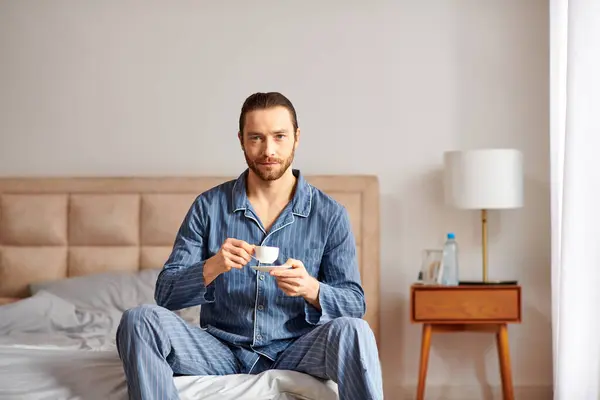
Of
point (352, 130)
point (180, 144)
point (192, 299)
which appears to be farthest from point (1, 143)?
point (192, 299)

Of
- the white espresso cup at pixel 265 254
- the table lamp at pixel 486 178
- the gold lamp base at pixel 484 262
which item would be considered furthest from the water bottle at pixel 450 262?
the white espresso cup at pixel 265 254

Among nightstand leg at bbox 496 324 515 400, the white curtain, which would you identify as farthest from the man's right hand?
nightstand leg at bbox 496 324 515 400

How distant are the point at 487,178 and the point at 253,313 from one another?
71.4 inches

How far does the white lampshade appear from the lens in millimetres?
3936

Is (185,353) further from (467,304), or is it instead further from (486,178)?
(486,178)

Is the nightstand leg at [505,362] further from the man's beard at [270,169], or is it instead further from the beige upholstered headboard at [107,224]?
the man's beard at [270,169]

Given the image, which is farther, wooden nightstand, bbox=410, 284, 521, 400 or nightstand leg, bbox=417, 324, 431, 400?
nightstand leg, bbox=417, 324, 431, 400

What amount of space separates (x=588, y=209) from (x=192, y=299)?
1.32m

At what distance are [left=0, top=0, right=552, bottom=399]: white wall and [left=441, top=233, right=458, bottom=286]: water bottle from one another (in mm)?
235

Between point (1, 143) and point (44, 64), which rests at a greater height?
point (44, 64)

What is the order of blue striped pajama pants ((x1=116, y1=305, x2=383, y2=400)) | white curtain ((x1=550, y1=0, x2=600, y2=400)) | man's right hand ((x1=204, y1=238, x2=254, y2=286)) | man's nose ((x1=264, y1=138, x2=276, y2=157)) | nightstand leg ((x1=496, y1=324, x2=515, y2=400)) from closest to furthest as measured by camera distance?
blue striped pajama pants ((x1=116, y1=305, x2=383, y2=400))
man's right hand ((x1=204, y1=238, x2=254, y2=286))
man's nose ((x1=264, y1=138, x2=276, y2=157))
white curtain ((x1=550, y1=0, x2=600, y2=400))
nightstand leg ((x1=496, y1=324, x2=515, y2=400))

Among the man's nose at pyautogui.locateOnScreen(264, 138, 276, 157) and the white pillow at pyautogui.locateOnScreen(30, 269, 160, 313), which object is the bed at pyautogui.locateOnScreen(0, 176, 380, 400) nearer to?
the white pillow at pyautogui.locateOnScreen(30, 269, 160, 313)

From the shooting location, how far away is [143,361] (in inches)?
83.8

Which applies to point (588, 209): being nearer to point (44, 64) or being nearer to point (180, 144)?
point (180, 144)
